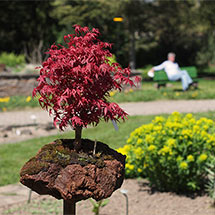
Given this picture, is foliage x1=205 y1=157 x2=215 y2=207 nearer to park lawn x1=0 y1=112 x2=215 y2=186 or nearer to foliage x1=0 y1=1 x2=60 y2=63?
park lawn x1=0 y1=112 x2=215 y2=186

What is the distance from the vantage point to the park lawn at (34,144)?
5.50 meters

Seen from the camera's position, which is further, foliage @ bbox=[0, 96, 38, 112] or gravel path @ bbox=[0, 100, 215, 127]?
foliage @ bbox=[0, 96, 38, 112]

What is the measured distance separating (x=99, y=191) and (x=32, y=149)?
14.8 ft

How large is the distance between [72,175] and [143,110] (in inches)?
293

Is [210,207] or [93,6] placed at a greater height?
[93,6]

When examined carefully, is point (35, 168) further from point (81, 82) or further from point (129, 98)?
point (129, 98)

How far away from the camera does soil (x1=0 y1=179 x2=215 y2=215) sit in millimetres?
4056

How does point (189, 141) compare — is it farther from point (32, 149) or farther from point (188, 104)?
point (188, 104)

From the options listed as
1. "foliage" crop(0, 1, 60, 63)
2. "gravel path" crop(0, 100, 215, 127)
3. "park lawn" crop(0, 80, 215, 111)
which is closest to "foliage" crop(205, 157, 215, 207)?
"gravel path" crop(0, 100, 215, 127)

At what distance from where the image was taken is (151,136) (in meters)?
4.39

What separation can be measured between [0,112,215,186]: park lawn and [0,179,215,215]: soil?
959 millimetres

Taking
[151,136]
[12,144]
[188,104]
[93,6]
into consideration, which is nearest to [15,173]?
[12,144]

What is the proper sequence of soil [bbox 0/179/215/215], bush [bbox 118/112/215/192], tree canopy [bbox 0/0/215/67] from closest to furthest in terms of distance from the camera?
soil [bbox 0/179/215/215], bush [bbox 118/112/215/192], tree canopy [bbox 0/0/215/67]

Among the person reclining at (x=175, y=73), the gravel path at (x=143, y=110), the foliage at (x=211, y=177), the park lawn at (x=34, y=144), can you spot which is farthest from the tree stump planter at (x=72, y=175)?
the person reclining at (x=175, y=73)
